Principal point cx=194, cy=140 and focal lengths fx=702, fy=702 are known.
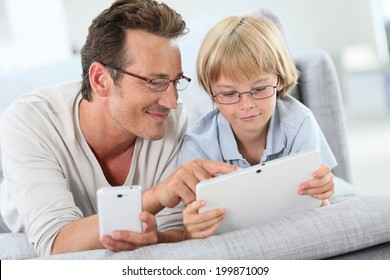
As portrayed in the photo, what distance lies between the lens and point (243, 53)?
1.09 metres

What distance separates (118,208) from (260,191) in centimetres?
20

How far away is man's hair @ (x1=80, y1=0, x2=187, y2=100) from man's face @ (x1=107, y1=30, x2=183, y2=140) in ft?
0.04

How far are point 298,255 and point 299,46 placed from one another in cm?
161

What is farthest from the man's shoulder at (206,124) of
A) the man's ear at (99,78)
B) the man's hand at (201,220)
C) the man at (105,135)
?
the man's hand at (201,220)

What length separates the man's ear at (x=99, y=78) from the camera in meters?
1.20

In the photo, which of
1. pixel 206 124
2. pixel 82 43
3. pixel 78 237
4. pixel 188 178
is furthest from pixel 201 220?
pixel 82 43

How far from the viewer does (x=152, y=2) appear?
46.2 inches

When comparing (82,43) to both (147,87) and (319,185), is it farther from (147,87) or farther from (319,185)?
(319,185)

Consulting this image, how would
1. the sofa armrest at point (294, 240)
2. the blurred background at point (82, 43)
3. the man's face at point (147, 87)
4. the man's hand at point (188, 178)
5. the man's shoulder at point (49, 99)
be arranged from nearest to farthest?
the sofa armrest at point (294, 240) → the man's hand at point (188, 178) → the man's face at point (147, 87) → the man's shoulder at point (49, 99) → the blurred background at point (82, 43)

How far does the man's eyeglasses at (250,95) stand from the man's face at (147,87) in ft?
0.27

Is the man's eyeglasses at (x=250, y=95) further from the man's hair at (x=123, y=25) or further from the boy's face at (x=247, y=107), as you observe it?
the man's hair at (x=123, y=25)

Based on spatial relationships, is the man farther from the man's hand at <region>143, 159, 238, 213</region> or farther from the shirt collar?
the shirt collar
